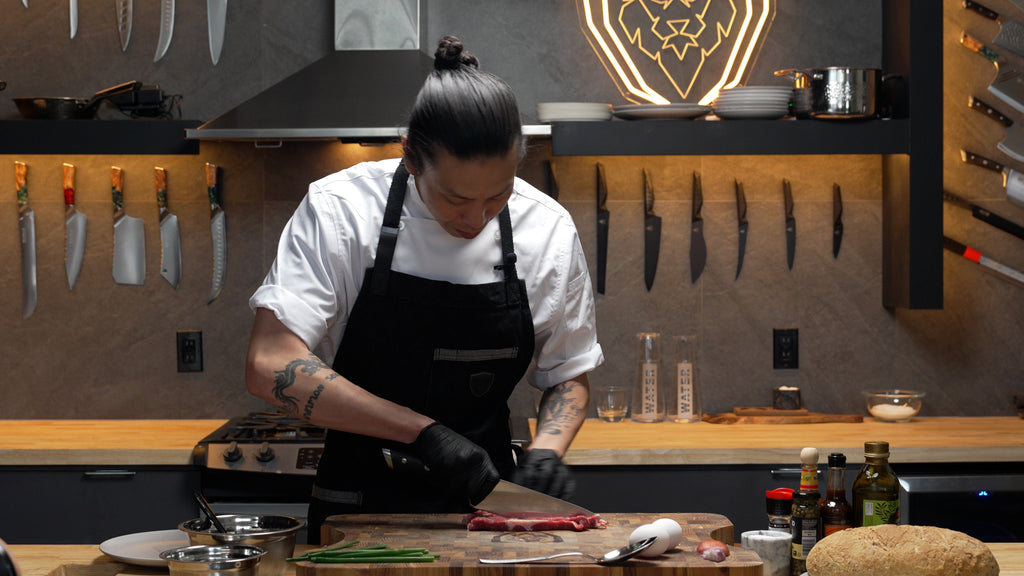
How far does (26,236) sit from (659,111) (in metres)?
1.99

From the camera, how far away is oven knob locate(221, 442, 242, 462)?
2.62m

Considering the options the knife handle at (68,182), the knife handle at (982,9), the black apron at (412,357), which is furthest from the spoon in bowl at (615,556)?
the knife handle at (982,9)

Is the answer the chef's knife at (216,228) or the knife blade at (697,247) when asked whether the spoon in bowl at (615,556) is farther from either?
the chef's knife at (216,228)

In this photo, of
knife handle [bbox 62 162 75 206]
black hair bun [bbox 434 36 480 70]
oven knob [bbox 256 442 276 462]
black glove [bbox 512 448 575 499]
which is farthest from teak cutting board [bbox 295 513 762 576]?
knife handle [bbox 62 162 75 206]

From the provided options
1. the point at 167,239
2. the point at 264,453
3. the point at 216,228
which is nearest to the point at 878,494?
the point at 264,453

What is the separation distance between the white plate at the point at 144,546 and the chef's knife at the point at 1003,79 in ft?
9.24

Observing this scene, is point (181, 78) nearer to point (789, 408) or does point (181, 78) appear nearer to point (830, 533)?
point (789, 408)

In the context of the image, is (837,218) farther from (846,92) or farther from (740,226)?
(846,92)

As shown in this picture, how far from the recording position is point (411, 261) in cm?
177

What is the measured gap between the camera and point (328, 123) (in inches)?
107

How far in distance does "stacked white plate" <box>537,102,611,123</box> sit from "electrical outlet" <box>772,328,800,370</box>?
0.92 meters

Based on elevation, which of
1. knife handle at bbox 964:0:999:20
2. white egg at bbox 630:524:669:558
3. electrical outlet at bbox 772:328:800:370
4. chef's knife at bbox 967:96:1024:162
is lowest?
white egg at bbox 630:524:669:558

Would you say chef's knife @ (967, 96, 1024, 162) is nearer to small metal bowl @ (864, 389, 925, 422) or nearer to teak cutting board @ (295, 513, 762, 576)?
small metal bowl @ (864, 389, 925, 422)

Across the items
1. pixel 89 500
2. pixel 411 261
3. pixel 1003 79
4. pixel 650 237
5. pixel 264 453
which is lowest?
pixel 89 500
